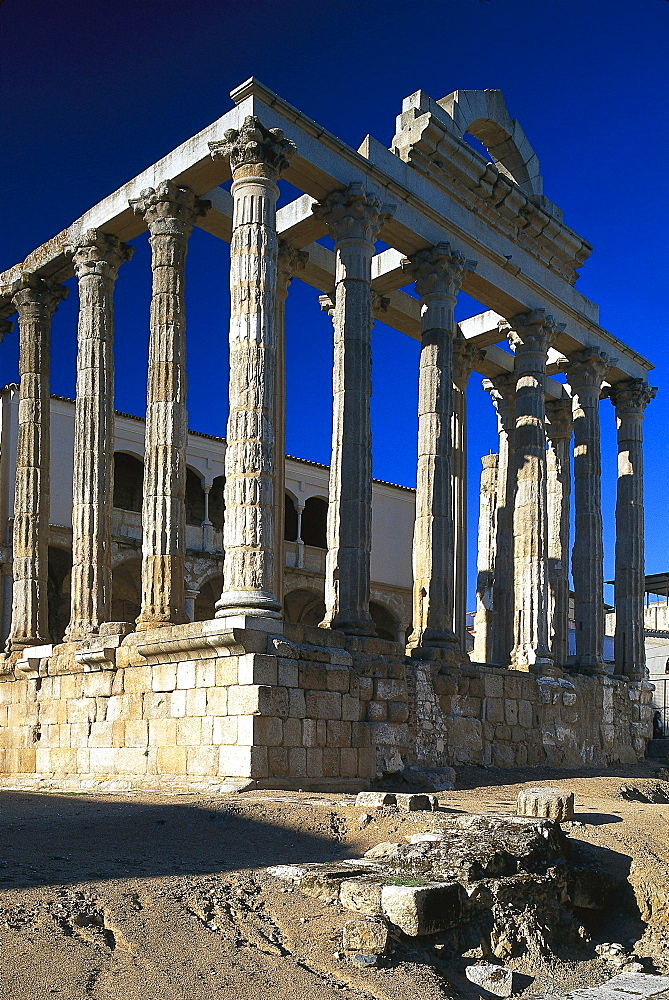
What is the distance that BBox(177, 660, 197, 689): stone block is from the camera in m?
14.5

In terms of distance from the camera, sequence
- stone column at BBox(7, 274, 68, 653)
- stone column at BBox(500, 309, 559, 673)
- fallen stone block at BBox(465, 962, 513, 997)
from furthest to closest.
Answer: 1. stone column at BBox(500, 309, 559, 673)
2. stone column at BBox(7, 274, 68, 653)
3. fallen stone block at BBox(465, 962, 513, 997)

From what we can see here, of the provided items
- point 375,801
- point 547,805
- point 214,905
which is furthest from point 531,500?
point 214,905

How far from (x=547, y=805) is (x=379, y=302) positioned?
12524 millimetres

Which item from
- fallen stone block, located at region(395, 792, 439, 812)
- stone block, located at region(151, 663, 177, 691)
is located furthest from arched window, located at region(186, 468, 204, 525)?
fallen stone block, located at region(395, 792, 439, 812)

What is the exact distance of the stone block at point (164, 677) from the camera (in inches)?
587

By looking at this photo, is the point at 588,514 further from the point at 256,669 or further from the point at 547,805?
the point at 547,805

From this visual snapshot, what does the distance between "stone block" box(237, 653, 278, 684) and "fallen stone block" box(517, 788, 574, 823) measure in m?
3.77

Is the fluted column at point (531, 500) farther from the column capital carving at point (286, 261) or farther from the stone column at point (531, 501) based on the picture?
the column capital carving at point (286, 261)

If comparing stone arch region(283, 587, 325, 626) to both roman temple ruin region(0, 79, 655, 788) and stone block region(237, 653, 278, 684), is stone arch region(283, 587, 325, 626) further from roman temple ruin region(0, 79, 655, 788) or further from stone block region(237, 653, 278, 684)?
stone block region(237, 653, 278, 684)

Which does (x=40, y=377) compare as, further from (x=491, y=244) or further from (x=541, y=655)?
(x=541, y=655)

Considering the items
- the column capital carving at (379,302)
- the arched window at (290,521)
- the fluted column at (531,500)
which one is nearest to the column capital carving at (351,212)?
the column capital carving at (379,302)

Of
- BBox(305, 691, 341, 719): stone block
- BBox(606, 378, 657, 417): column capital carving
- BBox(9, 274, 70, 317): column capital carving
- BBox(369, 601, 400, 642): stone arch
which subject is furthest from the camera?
BBox(369, 601, 400, 642): stone arch

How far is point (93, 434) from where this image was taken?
1842 cm

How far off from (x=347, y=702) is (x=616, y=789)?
4628 mm
